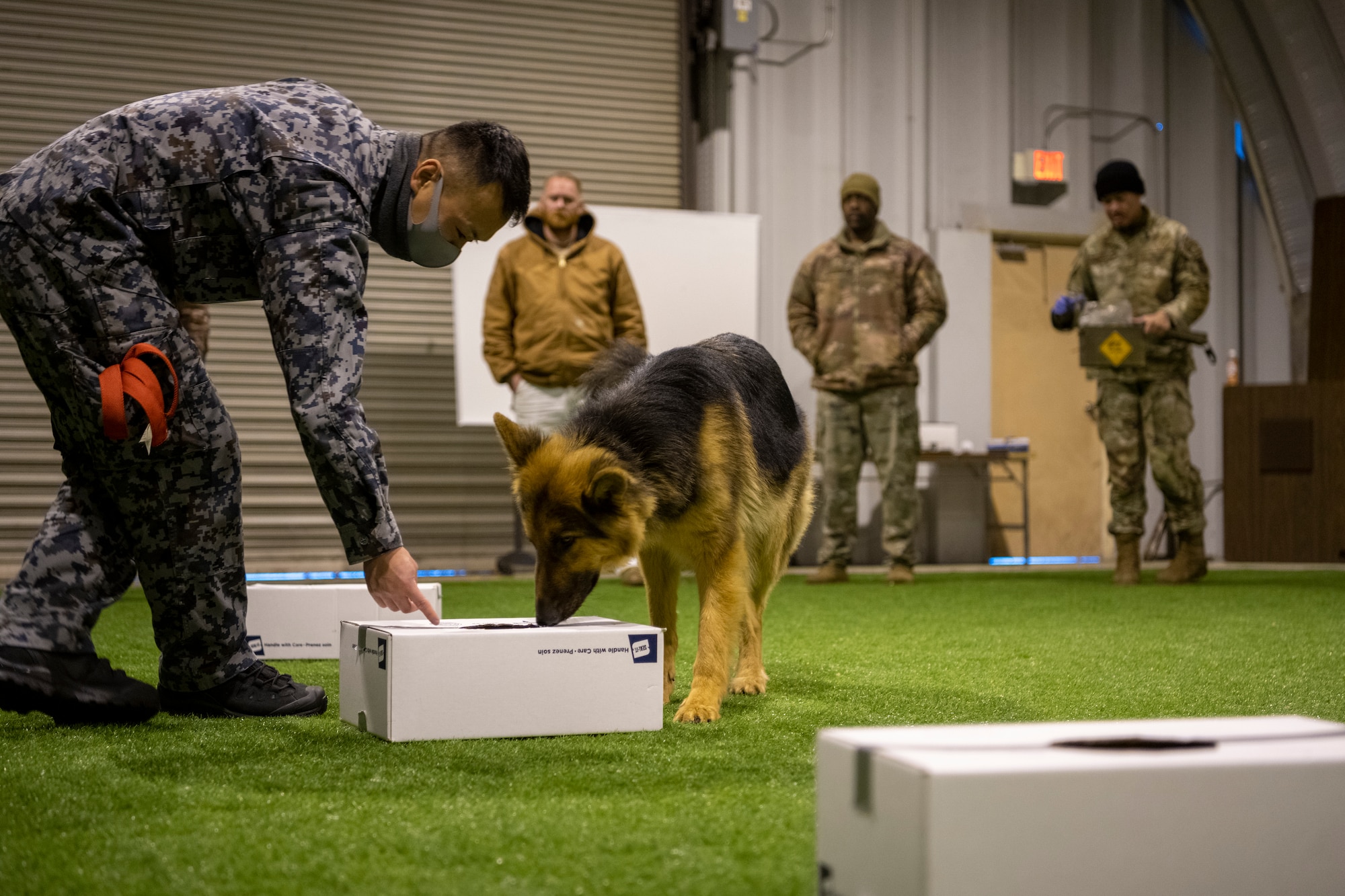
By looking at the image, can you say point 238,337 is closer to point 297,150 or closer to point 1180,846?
point 297,150

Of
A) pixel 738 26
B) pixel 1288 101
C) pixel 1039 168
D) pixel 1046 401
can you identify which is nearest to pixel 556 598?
pixel 738 26

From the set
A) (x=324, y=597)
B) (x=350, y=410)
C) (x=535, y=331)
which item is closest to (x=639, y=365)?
(x=350, y=410)

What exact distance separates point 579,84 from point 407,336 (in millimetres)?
2313

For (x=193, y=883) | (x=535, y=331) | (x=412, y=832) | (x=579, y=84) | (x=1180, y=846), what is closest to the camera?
(x=1180, y=846)

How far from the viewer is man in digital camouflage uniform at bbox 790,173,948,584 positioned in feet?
22.9

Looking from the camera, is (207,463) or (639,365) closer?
(207,463)

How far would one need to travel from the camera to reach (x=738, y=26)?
29.1 feet

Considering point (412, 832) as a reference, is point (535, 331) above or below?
above

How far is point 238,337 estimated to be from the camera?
8.21m

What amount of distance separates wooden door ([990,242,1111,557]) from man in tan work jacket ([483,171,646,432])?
3946mm

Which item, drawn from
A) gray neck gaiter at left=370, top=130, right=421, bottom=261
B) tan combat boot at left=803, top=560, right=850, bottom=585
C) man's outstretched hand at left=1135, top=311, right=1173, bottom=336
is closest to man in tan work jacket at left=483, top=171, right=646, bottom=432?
tan combat boot at left=803, top=560, right=850, bottom=585

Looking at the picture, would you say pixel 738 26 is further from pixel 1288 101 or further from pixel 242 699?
pixel 242 699

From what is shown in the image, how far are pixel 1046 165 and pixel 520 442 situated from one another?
25.9ft

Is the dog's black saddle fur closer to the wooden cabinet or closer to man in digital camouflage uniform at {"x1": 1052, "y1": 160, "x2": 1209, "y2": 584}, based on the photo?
man in digital camouflage uniform at {"x1": 1052, "y1": 160, "x2": 1209, "y2": 584}
